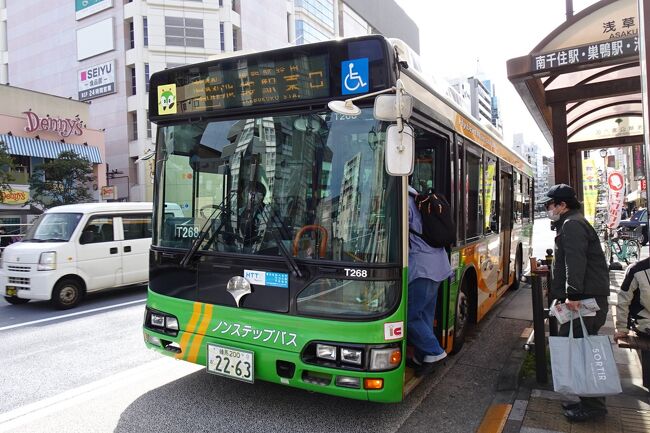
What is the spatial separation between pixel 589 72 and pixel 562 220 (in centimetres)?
418

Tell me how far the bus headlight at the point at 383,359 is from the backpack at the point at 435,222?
40.5 inches

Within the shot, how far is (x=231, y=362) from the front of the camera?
357 centimetres

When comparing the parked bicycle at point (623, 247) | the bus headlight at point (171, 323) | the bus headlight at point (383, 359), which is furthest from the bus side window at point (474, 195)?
the parked bicycle at point (623, 247)

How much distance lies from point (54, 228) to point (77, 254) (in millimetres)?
721

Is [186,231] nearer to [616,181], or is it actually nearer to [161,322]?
[161,322]

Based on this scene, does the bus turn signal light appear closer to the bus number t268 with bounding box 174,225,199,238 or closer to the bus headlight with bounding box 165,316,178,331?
the bus headlight with bounding box 165,316,178,331

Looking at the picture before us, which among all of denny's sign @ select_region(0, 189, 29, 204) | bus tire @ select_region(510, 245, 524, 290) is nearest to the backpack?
bus tire @ select_region(510, 245, 524, 290)

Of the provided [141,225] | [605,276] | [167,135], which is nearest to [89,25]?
[141,225]

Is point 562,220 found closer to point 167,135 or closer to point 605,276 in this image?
point 605,276

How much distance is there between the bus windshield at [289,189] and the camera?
3316mm

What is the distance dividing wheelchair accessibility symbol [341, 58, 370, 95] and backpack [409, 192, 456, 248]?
→ 3.67ft

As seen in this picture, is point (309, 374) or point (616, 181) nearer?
point (309, 374)

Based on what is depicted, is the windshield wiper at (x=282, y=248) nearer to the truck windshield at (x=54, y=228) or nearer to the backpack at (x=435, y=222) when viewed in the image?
the backpack at (x=435, y=222)

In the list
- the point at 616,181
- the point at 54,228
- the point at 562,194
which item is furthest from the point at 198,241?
the point at 616,181
